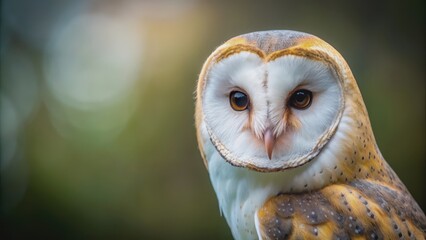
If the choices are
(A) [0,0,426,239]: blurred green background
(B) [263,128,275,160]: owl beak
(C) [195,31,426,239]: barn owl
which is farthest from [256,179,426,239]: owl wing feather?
(A) [0,0,426,239]: blurred green background

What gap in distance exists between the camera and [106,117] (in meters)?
2.45

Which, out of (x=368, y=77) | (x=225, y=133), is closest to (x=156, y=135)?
(x=368, y=77)

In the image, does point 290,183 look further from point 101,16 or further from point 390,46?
point 101,16

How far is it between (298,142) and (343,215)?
15cm

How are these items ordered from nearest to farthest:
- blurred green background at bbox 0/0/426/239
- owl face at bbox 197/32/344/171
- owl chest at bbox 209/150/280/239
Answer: owl face at bbox 197/32/344/171
owl chest at bbox 209/150/280/239
blurred green background at bbox 0/0/426/239

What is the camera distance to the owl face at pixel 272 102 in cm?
87

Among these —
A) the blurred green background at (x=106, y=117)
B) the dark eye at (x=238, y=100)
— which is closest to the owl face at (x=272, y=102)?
the dark eye at (x=238, y=100)

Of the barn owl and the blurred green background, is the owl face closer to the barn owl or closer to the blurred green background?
the barn owl

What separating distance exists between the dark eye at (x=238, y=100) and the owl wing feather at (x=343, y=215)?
7.1 inches

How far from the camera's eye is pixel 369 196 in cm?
92

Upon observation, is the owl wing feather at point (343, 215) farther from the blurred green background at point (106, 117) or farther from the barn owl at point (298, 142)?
the blurred green background at point (106, 117)

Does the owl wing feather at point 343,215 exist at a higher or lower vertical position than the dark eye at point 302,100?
lower

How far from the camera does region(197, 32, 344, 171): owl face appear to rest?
866 mm

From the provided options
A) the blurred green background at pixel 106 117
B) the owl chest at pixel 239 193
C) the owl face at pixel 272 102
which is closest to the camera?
the owl face at pixel 272 102
